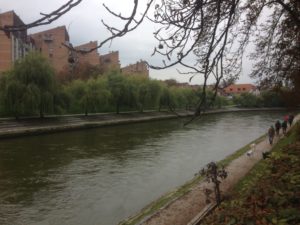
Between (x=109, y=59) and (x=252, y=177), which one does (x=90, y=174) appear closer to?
(x=252, y=177)

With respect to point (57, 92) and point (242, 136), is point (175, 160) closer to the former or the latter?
point (242, 136)

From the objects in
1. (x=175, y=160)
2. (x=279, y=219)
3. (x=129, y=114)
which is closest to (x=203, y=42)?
(x=279, y=219)

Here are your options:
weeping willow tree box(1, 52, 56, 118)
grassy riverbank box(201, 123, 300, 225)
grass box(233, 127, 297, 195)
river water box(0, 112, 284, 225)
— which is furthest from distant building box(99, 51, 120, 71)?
grassy riverbank box(201, 123, 300, 225)

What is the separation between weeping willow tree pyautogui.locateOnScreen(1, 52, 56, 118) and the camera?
1289 inches

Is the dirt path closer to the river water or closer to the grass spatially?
the grass

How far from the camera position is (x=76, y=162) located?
721 inches

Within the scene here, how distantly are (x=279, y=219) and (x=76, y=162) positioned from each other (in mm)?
14393

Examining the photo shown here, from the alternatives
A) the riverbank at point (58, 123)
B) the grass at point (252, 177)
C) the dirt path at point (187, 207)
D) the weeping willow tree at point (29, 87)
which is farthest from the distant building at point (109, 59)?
the grass at point (252, 177)

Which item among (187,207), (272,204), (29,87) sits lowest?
(187,207)

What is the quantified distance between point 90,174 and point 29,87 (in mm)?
19757

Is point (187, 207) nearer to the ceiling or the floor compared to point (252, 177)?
nearer to the floor

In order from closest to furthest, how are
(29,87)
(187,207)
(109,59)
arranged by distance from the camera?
(187,207) < (29,87) < (109,59)

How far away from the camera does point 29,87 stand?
3316 cm

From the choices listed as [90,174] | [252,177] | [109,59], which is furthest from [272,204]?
[109,59]
